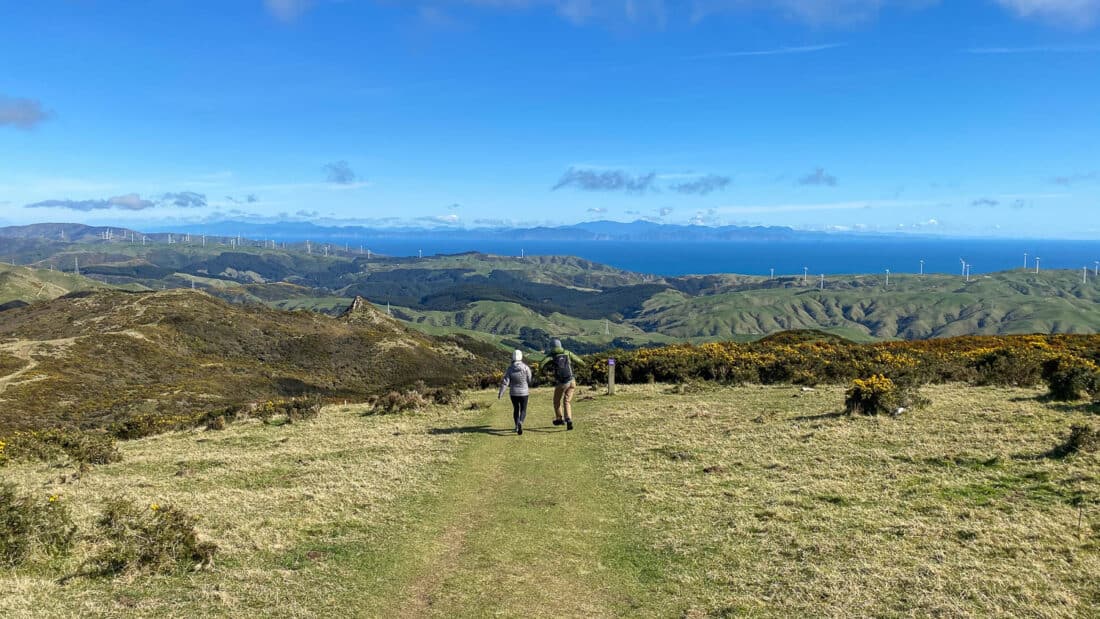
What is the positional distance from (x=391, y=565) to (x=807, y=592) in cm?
657

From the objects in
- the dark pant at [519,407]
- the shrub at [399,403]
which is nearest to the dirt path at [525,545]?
the dark pant at [519,407]

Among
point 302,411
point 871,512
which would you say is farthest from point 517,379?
point 302,411

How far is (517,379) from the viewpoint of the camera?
2017 cm

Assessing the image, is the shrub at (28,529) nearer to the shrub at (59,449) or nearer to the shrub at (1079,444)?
the shrub at (59,449)

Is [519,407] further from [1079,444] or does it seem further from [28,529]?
[1079,444]

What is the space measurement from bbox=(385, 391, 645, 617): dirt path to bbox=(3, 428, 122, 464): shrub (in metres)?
12.2

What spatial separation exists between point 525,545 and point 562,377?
932 centimetres

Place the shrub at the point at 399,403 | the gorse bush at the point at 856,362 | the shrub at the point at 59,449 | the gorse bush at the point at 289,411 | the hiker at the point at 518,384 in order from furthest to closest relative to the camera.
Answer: the shrub at the point at 399,403 < the gorse bush at the point at 289,411 < the gorse bush at the point at 856,362 < the shrub at the point at 59,449 < the hiker at the point at 518,384

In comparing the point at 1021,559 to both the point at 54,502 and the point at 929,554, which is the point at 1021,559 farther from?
the point at 54,502

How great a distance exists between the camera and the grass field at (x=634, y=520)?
30.2ft

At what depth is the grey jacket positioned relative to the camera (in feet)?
65.8

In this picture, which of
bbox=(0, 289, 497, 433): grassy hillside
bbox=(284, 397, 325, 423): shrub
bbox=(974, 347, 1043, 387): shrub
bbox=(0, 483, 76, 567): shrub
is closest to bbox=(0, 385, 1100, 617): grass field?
bbox=(0, 483, 76, 567): shrub

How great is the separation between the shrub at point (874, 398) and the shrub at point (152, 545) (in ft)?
62.6

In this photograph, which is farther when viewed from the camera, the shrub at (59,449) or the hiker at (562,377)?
the shrub at (59,449)
